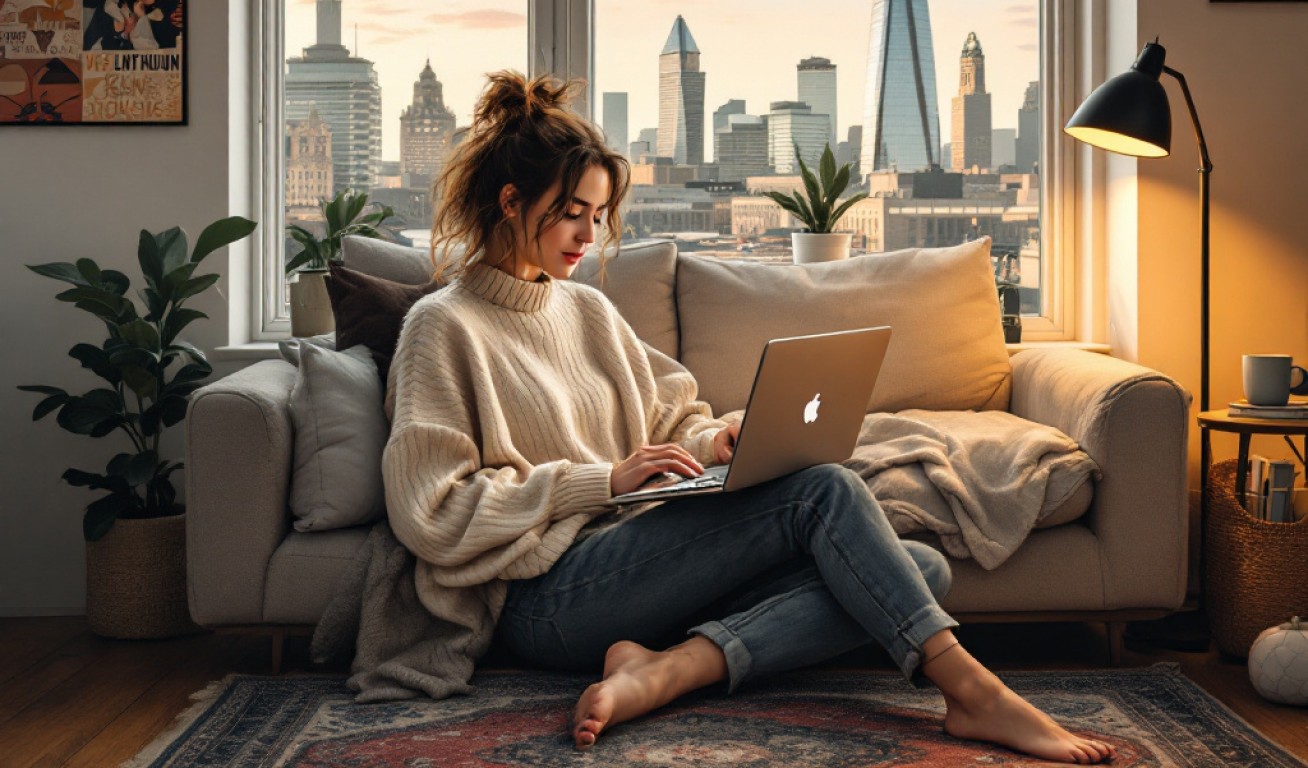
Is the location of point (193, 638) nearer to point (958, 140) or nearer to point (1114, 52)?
point (958, 140)

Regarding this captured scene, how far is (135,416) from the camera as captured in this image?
2658mm

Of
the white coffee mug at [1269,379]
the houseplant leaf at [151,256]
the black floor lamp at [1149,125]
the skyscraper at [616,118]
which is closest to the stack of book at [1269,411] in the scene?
the white coffee mug at [1269,379]

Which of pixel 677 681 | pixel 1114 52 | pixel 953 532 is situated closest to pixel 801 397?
pixel 677 681

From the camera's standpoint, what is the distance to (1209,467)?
102 inches

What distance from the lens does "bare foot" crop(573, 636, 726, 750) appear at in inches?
68.9

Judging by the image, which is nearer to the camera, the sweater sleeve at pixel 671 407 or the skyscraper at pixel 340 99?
the sweater sleeve at pixel 671 407

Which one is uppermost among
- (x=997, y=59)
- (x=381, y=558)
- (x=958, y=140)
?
(x=997, y=59)

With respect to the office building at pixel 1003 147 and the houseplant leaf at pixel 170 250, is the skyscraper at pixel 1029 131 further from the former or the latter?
the houseplant leaf at pixel 170 250

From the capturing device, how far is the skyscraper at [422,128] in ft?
11.1

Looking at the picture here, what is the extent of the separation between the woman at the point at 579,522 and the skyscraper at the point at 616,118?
1257 millimetres

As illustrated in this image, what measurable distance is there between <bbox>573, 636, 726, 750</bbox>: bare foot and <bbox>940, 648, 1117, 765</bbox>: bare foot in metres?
0.35

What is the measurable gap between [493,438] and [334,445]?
384 mm

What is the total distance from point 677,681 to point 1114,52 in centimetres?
215

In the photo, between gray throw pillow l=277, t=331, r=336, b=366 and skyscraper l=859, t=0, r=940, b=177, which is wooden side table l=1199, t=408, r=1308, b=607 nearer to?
skyscraper l=859, t=0, r=940, b=177
